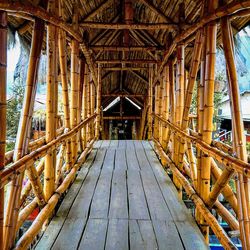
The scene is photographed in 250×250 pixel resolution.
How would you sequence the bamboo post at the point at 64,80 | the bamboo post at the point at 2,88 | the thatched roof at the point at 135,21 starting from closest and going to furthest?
1. the bamboo post at the point at 2,88
2. the bamboo post at the point at 64,80
3. the thatched roof at the point at 135,21

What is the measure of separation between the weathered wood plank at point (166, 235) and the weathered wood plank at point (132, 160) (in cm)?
186

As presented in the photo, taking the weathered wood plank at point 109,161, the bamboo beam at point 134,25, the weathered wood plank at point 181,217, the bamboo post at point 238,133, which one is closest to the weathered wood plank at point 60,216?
the weathered wood plank at point 109,161

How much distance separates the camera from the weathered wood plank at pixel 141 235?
200 cm

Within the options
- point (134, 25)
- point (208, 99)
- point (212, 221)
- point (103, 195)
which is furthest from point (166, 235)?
point (134, 25)

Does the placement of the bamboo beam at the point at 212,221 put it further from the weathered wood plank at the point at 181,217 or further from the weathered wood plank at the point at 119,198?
the weathered wood plank at the point at 119,198

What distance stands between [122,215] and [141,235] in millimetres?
406

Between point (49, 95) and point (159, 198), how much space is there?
1.56m

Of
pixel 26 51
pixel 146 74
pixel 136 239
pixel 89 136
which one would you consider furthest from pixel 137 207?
pixel 146 74

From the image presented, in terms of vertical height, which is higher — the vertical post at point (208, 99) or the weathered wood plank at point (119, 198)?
the vertical post at point (208, 99)

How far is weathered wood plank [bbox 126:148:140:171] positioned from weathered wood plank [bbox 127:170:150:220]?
1.35 ft

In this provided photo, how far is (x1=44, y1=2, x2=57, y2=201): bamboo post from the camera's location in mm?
2592

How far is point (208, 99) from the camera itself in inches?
93.4

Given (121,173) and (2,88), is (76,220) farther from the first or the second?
(121,173)

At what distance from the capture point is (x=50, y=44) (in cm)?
261
